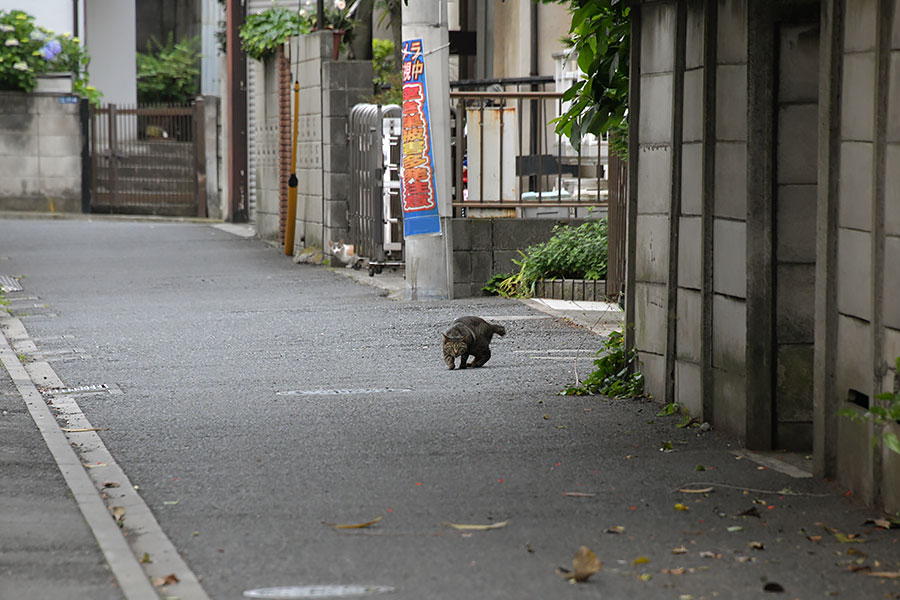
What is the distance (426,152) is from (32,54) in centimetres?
1894

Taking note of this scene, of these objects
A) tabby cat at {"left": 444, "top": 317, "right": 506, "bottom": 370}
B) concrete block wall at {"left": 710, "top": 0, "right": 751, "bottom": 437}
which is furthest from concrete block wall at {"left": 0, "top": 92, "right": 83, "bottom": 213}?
concrete block wall at {"left": 710, "top": 0, "right": 751, "bottom": 437}

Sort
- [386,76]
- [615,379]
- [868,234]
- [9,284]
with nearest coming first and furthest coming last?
[868,234]
[615,379]
[9,284]
[386,76]

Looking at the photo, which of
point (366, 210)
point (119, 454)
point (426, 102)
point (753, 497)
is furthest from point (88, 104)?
point (753, 497)

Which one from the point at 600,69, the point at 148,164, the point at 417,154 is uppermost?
the point at 600,69

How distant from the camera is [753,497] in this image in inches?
245

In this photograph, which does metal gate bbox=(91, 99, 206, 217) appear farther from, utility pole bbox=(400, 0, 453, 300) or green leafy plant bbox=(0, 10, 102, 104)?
utility pole bbox=(400, 0, 453, 300)

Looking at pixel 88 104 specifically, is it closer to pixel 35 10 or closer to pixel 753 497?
pixel 35 10

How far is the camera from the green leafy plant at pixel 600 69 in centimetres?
921

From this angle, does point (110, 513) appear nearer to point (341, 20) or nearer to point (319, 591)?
point (319, 591)

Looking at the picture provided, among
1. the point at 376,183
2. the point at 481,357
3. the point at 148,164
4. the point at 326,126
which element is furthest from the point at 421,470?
the point at 148,164

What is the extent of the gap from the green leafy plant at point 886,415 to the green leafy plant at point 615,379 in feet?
10.2

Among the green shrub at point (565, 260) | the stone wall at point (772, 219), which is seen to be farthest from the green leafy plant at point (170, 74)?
the stone wall at point (772, 219)

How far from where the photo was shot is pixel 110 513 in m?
6.02

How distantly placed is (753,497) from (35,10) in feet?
100.0
